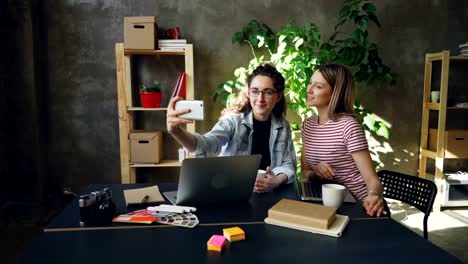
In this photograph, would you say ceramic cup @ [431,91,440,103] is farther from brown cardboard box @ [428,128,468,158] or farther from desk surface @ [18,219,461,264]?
desk surface @ [18,219,461,264]

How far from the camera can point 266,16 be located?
11.6 ft

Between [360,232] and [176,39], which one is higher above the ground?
[176,39]

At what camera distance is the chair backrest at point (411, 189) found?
1.69 metres

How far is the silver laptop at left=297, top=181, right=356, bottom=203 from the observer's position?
4.86 feet

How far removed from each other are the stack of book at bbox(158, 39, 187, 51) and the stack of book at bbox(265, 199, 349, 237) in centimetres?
221

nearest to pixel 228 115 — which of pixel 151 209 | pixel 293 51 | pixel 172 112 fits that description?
pixel 172 112

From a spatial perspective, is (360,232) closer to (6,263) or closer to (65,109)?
(6,263)

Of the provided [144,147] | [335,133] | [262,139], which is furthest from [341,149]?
[144,147]

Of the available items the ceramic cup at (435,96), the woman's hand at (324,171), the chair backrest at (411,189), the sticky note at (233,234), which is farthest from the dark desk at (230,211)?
the ceramic cup at (435,96)

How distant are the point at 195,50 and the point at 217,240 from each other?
8.97 feet

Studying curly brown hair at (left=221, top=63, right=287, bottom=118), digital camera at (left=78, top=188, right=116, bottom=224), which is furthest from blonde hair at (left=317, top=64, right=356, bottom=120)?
digital camera at (left=78, top=188, right=116, bottom=224)

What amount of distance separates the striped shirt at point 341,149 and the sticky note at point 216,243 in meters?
0.98

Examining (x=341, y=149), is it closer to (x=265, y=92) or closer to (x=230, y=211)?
(x=265, y=92)

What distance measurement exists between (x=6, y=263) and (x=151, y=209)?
5.66ft
